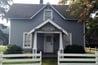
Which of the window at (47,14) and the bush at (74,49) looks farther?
the window at (47,14)

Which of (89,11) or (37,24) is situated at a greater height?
(89,11)

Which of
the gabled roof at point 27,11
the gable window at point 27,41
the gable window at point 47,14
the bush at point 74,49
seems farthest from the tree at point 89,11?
the gable window at point 27,41

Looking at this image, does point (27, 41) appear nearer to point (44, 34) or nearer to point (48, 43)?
point (44, 34)

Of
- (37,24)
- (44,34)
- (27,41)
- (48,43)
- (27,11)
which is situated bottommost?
(48,43)

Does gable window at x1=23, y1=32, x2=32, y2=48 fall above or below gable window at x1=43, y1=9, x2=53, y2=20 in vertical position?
below

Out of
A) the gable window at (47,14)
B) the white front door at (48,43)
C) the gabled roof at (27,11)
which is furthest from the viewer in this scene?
the gable window at (47,14)

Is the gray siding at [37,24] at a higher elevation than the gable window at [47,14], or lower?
lower

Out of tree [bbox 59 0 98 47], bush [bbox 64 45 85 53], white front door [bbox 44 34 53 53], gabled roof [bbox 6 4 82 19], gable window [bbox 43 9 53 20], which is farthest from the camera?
gable window [bbox 43 9 53 20]

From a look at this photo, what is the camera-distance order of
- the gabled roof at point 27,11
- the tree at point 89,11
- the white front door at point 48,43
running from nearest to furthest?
the tree at point 89,11 → the white front door at point 48,43 → the gabled roof at point 27,11

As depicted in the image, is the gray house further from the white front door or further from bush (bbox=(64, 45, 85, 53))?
bush (bbox=(64, 45, 85, 53))

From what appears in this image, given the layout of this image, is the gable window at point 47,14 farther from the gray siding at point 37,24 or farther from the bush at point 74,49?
the bush at point 74,49

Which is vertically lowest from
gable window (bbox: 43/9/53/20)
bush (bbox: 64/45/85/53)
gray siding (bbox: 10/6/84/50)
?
bush (bbox: 64/45/85/53)

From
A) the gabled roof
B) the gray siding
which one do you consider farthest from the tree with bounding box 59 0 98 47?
the gabled roof

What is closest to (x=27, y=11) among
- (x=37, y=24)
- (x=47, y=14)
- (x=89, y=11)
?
(x=37, y=24)
